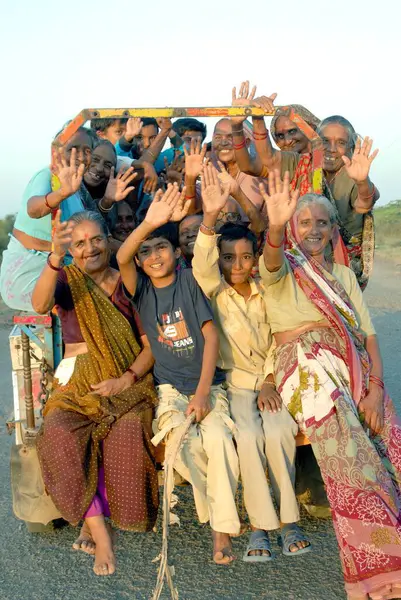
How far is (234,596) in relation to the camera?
334cm

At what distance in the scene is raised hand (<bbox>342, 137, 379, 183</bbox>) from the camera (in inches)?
169

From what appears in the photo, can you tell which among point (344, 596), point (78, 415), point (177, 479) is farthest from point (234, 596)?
point (78, 415)

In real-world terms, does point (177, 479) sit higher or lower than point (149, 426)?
lower

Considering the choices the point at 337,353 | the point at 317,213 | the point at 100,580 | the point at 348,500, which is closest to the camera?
the point at 348,500

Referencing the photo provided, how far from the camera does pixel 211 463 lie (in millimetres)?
3547

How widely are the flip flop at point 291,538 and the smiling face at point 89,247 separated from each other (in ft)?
5.80

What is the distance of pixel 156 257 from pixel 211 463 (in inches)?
46.9

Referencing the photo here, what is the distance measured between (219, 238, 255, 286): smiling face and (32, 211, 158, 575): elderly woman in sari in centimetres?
62

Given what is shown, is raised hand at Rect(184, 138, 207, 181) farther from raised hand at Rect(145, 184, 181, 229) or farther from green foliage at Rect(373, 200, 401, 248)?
green foliage at Rect(373, 200, 401, 248)

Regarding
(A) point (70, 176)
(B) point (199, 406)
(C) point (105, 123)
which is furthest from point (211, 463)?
(C) point (105, 123)

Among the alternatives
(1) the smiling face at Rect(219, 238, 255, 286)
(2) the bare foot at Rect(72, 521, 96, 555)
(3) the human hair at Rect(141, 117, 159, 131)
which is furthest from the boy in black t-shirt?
(3) the human hair at Rect(141, 117, 159, 131)

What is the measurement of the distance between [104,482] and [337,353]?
144 cm

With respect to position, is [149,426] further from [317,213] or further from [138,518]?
[317,213]

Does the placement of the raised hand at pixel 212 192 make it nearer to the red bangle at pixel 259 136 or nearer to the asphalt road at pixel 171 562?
the red bangle at pixel 259 136
